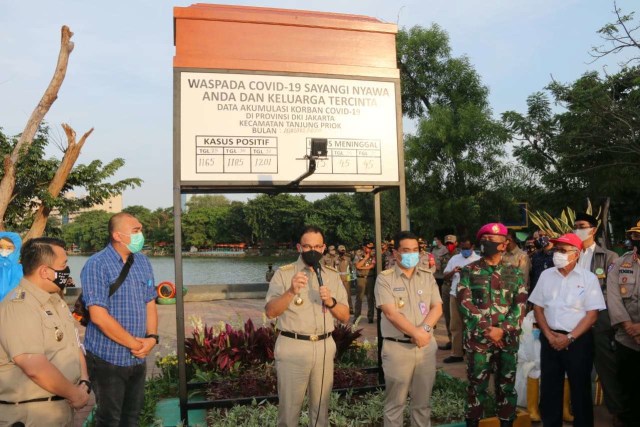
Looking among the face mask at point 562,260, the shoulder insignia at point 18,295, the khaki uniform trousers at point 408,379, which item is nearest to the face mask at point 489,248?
the face mask at point 562,260

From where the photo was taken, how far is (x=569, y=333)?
4.46 metres

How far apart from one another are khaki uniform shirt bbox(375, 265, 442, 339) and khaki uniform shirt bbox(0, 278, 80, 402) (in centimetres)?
233

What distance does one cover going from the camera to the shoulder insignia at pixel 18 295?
2.87 meters

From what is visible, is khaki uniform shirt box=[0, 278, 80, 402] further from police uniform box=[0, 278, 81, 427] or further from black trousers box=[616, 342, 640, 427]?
black trousers box=[616, 342, 640, 427]

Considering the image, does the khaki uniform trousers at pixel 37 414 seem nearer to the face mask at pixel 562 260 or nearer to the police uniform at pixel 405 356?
the police uniform at pixel 405 356

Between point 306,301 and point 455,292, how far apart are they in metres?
4.09

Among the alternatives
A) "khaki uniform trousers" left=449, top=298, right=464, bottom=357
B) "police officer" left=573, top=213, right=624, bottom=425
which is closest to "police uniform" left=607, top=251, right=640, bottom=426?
"police officer" left=573, top=213, right=624, bottom=425

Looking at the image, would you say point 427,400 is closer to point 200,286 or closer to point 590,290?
point 590,290

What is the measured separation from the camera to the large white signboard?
511cm

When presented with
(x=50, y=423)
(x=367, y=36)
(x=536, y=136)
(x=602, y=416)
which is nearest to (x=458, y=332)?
(x=602, y=416)

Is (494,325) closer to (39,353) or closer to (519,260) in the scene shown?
(519,260)

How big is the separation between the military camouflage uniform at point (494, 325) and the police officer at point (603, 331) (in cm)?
109

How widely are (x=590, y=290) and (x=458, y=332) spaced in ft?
11.3

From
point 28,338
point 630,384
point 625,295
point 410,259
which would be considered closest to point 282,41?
point 410,259
